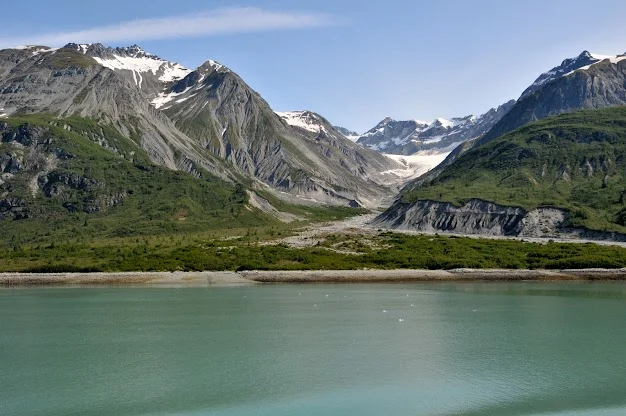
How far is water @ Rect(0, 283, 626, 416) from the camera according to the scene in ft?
112

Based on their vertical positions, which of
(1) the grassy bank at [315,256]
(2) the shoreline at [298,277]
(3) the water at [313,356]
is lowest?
(3) the water at [313,356]

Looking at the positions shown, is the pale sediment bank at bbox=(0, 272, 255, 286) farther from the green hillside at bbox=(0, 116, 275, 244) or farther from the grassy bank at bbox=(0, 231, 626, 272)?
A: the green hillside at bbox=(0, 116, 275, 244)

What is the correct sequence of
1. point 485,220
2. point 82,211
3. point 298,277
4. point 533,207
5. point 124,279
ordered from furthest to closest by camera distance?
point 82,211
point 485,220
point 533,207
point 298,277
point 124,279

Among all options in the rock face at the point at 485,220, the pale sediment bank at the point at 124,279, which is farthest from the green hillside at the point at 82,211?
the pale sediment bank at the point at 124,279

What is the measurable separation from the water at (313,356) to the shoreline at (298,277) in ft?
68.3

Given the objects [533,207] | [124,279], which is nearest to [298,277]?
[124,279]

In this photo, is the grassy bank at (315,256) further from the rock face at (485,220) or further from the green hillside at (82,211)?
the green hillside at (82,211)

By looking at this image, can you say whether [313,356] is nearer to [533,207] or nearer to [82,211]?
[533,207]

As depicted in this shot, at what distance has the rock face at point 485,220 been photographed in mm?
147375

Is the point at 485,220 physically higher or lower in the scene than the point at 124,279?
higher

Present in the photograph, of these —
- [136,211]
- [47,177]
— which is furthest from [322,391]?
[47,177]

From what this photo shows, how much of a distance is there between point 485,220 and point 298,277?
77.5 metres

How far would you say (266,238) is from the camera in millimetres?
144250

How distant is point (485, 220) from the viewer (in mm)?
163875
